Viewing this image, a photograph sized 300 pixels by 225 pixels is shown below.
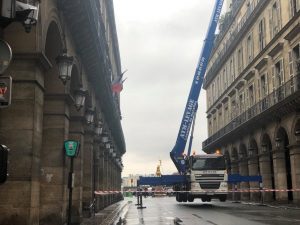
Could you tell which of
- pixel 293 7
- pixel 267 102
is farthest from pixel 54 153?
pixel 267 102

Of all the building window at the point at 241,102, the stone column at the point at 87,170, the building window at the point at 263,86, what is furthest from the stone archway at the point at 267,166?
the stone column at the point at 87,170

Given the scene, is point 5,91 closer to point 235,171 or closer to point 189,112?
point 189,112

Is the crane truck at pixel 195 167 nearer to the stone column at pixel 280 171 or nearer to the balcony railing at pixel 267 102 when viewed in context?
the stone column at pixel 280 171

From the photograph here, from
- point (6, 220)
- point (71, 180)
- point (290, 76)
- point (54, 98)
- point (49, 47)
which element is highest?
point (290, 76)

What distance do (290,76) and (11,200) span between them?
2394 centimetres

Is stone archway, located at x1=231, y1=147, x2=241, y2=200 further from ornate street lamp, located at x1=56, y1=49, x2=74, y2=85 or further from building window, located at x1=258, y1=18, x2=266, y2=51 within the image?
ornate street lamp, located at x1=56, y1=49, x2=74, y2=85

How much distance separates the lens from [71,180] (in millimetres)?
12719

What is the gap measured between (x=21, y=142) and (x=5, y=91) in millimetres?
5007

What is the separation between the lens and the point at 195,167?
3012cm

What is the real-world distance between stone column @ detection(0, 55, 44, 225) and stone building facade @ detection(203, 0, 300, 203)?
19841 millimetres

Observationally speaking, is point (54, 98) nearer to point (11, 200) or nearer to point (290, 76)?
point (11, 200)

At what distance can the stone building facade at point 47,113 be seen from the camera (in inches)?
420

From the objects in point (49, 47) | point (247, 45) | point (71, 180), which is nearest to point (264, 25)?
point (247, 45)

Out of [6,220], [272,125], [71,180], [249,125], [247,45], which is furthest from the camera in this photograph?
[247,45]
